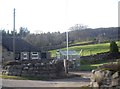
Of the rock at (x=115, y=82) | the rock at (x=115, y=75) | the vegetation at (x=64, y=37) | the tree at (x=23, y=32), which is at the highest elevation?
the tree at (x=23, y=32)

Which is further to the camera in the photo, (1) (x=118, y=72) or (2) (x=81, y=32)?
(2) (x=81, y=32)

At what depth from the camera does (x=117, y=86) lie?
1300 cm

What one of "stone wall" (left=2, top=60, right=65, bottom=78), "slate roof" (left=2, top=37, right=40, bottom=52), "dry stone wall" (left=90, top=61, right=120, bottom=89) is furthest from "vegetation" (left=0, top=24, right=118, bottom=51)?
"dry stone wall" (left=90, top=61, right=120, bottom=89)

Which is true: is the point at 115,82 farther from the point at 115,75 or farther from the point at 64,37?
the point at 64,37

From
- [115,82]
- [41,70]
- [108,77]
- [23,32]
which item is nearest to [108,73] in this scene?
[108,77]

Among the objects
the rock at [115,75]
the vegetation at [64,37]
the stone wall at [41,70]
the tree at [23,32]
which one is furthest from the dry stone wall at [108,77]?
the tree at [23,32]

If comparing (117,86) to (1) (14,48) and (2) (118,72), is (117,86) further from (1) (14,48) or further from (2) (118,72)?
(1) (14,48)

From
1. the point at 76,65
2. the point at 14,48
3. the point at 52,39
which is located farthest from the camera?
the point at 52,39

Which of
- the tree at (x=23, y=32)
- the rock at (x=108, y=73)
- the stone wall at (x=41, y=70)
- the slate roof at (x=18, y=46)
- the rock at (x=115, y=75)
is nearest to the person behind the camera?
the rock at (x=115, y=75)

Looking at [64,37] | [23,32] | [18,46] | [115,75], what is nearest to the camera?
[115,75]

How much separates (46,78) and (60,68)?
2264mm

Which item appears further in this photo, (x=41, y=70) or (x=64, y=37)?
(x=64, y=37)

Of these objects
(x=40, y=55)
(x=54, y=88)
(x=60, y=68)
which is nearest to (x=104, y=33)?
(x=40, y=55)

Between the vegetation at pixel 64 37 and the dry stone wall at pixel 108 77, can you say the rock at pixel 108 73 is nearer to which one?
the dry stone wall at pixel 108 77
